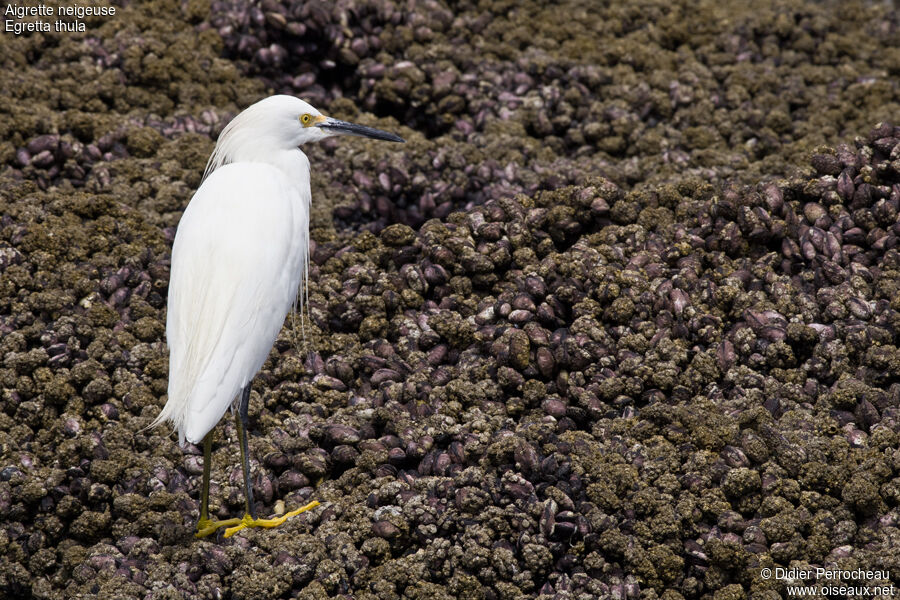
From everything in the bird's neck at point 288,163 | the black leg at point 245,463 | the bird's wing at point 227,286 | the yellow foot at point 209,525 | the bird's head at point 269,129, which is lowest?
the yellow foot at point 209,525

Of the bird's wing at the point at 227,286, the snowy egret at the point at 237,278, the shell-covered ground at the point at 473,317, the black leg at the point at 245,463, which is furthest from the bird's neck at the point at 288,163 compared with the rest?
the black leg at the point at 245,463

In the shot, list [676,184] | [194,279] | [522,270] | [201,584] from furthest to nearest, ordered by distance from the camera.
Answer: [676,184]
[522,270]
[194,279]
[201,584]

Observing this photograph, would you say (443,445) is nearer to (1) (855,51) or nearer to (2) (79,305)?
(2) (79,305)

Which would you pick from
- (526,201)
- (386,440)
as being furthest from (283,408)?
(526,201)

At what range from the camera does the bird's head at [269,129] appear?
4336 millimetres

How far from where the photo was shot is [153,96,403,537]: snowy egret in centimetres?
376

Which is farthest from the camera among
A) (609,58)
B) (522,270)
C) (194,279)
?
(609,58)

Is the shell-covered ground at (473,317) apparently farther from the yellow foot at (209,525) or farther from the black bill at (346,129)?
the black bill at (346,129)

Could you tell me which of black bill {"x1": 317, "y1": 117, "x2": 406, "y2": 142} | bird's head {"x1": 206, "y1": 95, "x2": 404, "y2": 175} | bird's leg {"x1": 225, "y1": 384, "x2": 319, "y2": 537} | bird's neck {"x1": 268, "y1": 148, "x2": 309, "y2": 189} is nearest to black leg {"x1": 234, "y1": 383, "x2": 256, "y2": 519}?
bird's leg {"x1": 225, "y1": 384, "x2": 319, "y2": 537}

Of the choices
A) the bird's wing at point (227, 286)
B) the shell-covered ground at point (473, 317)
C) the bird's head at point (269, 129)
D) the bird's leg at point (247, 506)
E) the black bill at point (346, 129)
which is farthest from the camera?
the black bill at point (346, 129)

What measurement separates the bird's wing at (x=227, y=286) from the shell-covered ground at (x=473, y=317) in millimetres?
538

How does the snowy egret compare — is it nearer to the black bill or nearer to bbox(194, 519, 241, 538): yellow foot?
bbox(194, 519, 241, 538): yellow foot

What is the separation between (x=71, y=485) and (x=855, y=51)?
6105mm

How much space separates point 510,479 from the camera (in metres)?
3.70
